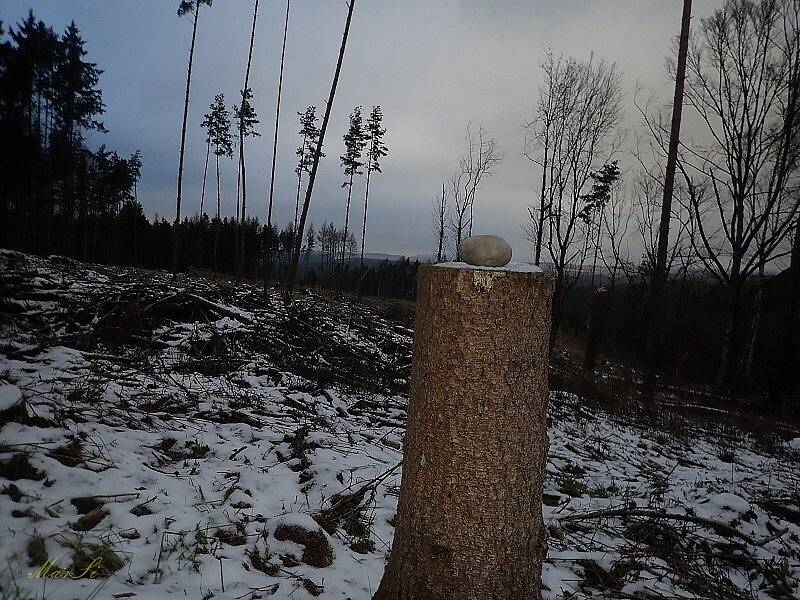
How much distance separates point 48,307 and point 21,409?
13.4 ft

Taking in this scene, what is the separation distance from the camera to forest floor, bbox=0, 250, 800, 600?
6.34 ft

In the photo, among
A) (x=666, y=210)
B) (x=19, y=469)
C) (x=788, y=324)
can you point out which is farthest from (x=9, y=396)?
(x=788, y=324)

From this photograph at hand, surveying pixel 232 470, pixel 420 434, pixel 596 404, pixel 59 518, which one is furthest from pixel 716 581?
pixel 596 404

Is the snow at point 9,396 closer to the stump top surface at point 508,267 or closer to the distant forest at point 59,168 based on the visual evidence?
the stump top surface at point 508,267

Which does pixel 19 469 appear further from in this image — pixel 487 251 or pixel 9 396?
pixel 487 251

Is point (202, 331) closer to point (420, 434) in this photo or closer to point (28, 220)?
point (420, 434)

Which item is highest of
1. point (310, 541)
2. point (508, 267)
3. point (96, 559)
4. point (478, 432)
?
point (508, 267)

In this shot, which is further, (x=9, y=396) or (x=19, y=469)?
(x=9, y=396)

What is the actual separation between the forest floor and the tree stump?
87 centimetres

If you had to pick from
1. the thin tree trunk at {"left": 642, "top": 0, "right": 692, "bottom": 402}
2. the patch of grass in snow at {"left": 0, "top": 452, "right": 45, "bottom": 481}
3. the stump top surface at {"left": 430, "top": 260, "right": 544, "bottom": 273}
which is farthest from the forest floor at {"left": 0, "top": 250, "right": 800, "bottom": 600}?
the thin tree trunk at {"left": 642, "top": 0, "right": 692, "bottom": 402}

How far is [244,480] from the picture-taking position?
2812 millimetres

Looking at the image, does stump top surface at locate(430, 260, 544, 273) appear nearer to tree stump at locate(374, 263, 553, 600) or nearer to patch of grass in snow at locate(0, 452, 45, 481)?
tree stump at locate(374, 263, 553, 600)

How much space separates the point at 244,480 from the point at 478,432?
2.15 meters

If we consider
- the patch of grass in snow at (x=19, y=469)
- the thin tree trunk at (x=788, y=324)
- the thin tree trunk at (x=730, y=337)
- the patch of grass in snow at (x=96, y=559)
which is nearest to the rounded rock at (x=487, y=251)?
the patch of grass in snow at (x=96, y=559)
